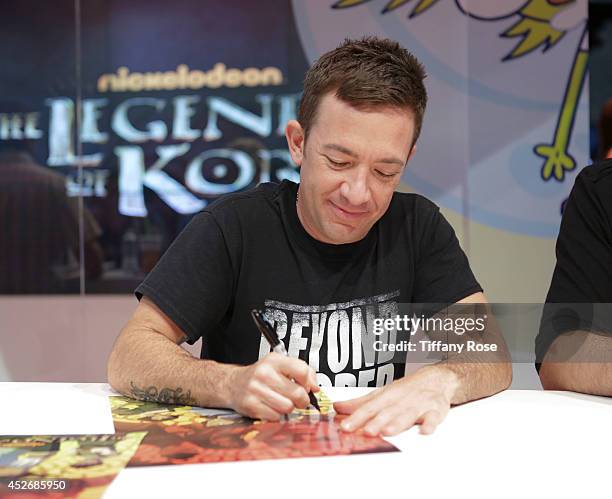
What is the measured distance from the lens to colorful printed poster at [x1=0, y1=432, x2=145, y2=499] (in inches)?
A: 31.7

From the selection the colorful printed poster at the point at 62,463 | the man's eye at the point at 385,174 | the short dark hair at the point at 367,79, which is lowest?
the colorful printed poster at the point at 62,463

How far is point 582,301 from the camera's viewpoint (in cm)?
148

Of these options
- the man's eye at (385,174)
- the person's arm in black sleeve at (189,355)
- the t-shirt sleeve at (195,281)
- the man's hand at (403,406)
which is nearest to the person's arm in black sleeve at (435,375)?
the man's hand at (403,406)

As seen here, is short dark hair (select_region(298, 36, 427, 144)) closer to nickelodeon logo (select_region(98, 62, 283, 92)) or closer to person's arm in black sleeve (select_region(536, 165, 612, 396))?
person's arm in black sleeve (select_region(536, 165, 612, 396))

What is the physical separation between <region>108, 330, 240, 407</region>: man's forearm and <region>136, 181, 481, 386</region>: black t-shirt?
0.10 meters

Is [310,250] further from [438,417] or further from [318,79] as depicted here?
[438,417]

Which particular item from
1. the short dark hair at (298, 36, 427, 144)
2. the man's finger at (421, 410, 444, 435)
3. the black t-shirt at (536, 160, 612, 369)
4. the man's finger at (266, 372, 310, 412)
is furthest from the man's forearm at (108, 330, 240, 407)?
the black t-shirt at (536, 160, 612, 369)

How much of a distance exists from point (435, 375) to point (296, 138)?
0.62m

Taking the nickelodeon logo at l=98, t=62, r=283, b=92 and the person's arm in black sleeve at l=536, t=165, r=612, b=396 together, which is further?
the nickelodeon logo at l=98, t=62, r=283, b=92

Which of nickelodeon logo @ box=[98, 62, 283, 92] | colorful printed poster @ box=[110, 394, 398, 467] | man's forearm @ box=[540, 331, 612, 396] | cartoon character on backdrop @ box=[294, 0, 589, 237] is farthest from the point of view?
nickelodeon logo @ box=[98, 62, 283, 92]

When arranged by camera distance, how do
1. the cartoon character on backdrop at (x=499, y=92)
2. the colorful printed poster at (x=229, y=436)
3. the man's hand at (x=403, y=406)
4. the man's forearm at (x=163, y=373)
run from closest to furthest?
the colorful printed poster at (x=229, y=436) < the man's hand at (x=403, y=406) < the man's forearm at (x=163, y=373) < the cartoon character on backdrop at (x=499, y=92)

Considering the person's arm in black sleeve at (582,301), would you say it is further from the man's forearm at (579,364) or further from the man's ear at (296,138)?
the man's ear at (296,138)

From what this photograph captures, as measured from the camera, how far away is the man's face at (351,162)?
143 centimetres

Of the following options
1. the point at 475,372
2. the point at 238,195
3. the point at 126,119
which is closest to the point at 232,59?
the point at 126,119
